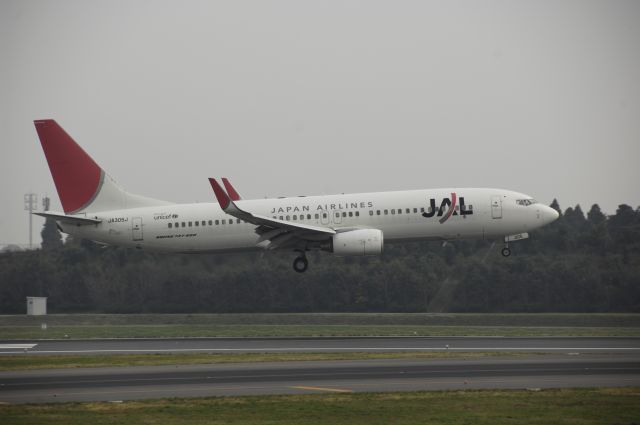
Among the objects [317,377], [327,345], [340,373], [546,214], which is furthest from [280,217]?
[317,377]

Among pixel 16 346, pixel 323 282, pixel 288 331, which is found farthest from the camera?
pixel 323 282

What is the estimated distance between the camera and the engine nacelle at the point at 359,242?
170 ft

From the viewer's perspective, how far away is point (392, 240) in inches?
2131

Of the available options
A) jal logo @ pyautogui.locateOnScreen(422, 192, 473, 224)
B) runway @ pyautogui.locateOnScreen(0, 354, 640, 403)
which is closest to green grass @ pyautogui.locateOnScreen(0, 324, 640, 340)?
jal logo @ pyautogui.locateOnScreen(422, 192, 473, 224)

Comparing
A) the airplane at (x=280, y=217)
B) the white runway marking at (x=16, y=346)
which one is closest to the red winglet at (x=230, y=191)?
the airplane at (x=280, y=217)

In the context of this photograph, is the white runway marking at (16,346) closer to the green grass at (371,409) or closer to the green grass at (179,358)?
the green grass at (179,358)

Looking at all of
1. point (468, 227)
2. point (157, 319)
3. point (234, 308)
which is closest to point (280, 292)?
point (234, 308)

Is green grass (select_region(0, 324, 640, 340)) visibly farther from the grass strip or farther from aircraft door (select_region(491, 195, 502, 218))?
aircraft door (select_region(491, 195, 502, 218))

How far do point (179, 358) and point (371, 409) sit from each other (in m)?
16.0

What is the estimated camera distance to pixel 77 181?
56219 mm

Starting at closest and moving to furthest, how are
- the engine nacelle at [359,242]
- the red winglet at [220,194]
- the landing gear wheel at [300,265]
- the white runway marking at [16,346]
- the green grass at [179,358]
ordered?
the green grass at [179,358], the red winglet at [220,194], the white runway marking at [16,346], the engine nacelle at [359,242], the landing gear wheel at [300,265]

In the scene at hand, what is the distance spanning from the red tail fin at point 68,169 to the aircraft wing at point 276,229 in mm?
10430

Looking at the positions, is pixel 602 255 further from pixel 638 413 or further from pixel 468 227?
pixel 638 413

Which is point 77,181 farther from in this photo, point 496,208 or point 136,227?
point 496,208
